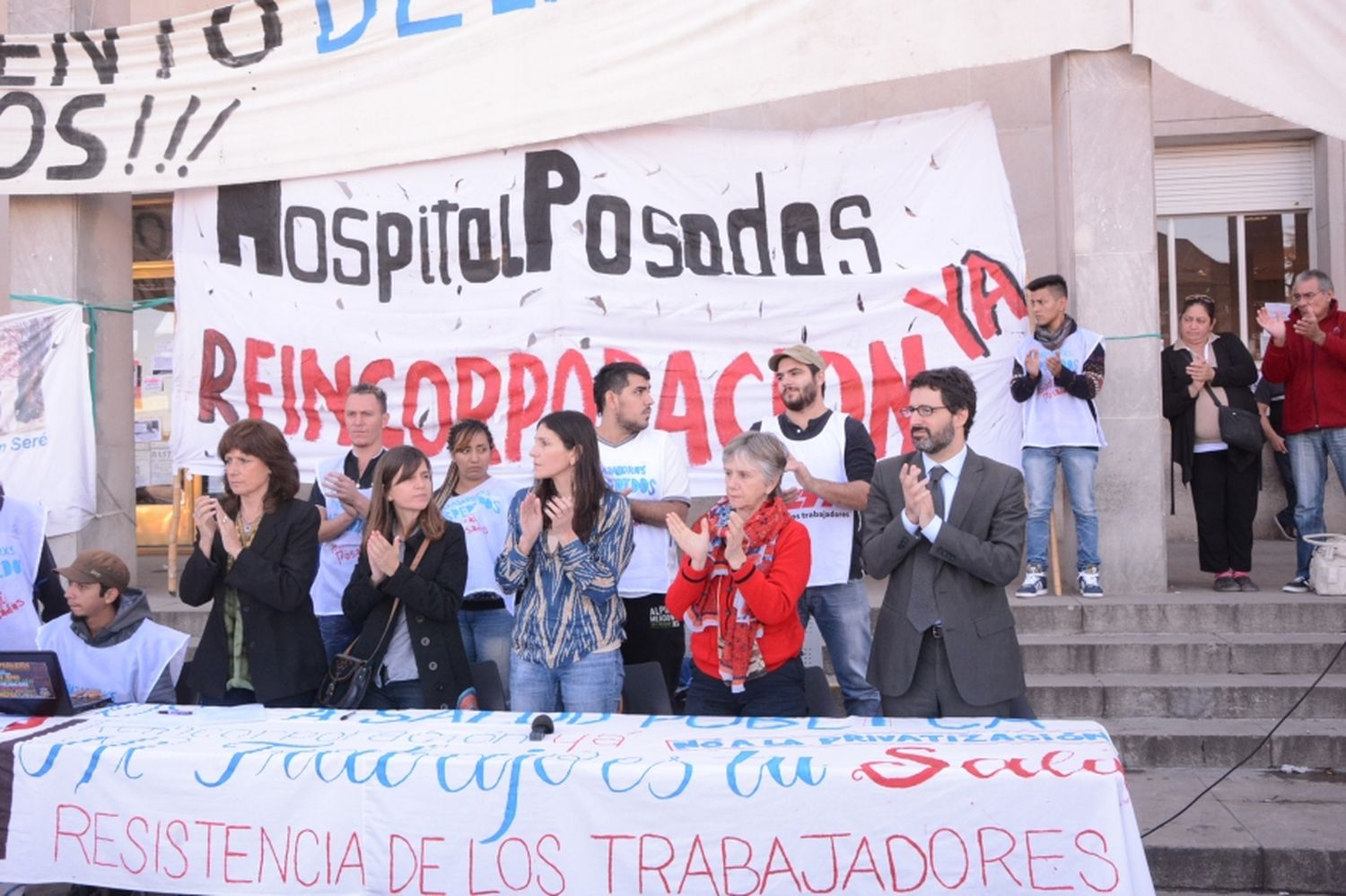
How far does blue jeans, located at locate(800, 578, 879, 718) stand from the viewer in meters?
5.69

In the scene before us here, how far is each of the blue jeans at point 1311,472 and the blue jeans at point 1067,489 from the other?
1.24m

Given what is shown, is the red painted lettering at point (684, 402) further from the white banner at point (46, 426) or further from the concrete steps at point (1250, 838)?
the white banner at point (46, 426)

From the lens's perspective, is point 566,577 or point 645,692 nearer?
point 566,577

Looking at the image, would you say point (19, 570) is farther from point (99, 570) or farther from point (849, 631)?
point (849, 631)

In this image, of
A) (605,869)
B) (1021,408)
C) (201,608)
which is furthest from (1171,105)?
(605,869)

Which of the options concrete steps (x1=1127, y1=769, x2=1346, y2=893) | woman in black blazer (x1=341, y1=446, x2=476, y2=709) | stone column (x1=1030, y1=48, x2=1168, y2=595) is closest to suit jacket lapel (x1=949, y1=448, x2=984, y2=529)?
concrete steps (x1=1127, y1=769, x2=1346, y2=893)

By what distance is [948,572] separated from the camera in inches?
177

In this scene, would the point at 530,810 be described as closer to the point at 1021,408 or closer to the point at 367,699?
the point at 367,699

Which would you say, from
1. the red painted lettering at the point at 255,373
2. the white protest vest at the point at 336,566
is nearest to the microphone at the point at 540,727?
the white protest vest at the point at 336,566

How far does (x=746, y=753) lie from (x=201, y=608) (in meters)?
5.34

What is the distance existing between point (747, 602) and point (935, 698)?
2.39ft

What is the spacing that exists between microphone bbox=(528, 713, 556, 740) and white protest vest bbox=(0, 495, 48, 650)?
300 centimetres

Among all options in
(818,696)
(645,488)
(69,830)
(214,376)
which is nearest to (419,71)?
(214,376)

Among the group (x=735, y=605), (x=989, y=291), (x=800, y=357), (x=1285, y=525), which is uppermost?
(x=989, y=291)
